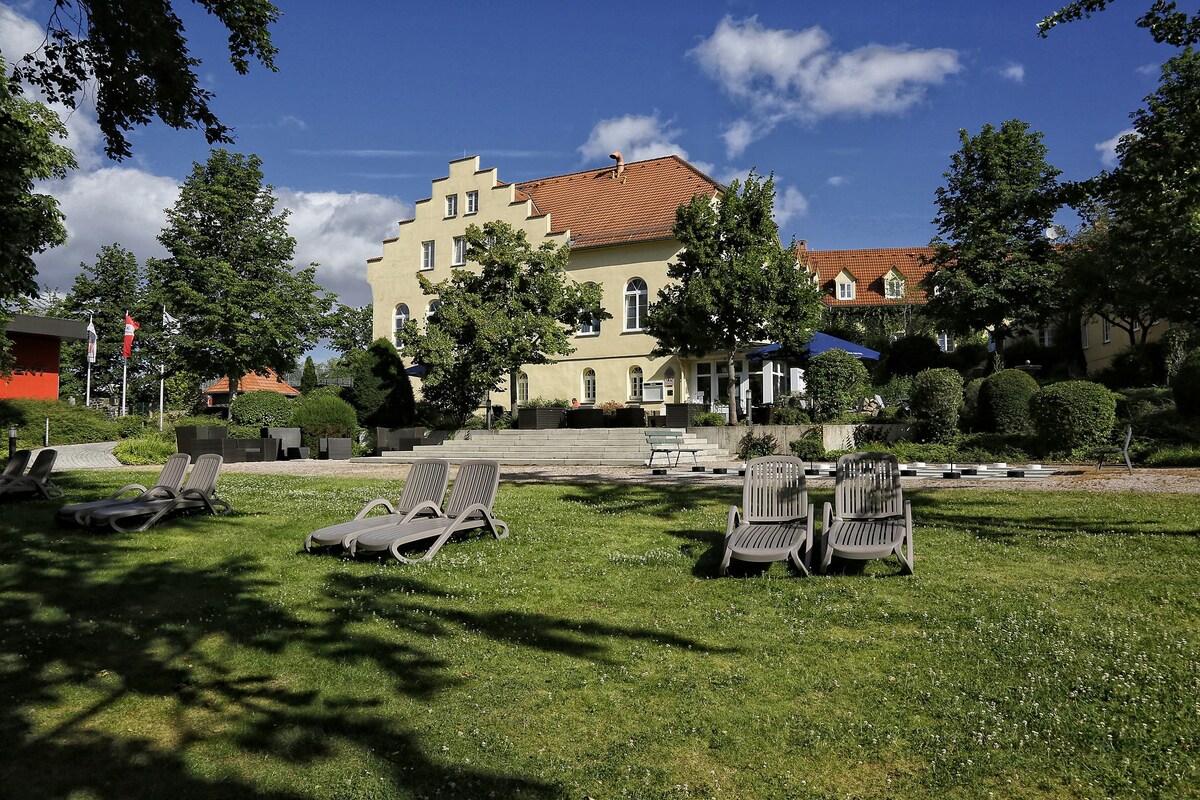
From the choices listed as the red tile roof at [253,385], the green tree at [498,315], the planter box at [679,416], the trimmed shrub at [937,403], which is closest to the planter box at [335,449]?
the green tree at [498,315]

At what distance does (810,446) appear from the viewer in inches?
851

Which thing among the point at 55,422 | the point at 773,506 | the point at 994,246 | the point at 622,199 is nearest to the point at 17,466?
the point at 773,506

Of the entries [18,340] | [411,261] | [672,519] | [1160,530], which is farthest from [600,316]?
[18,340]

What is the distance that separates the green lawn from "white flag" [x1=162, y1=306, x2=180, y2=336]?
24.1m

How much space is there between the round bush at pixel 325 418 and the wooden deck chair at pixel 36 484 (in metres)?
16.2

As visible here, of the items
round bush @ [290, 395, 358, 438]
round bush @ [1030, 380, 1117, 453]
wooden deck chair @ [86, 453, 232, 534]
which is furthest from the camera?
round bush @ [290, 395, 358, 438]

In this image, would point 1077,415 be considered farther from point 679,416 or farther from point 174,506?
point 174,506

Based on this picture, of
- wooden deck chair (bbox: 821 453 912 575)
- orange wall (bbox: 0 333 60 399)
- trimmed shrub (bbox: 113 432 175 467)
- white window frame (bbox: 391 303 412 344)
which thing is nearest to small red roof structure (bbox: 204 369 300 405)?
white window frame (bbox: 391 303 412 344)

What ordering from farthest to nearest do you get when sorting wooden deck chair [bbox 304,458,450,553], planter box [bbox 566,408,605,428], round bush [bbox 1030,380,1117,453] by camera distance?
planter box [bbox 566,408,605,428] → round bush [bbox 1030,380,1117,453] → wooden deck chair [bbox 304,458,450,553]

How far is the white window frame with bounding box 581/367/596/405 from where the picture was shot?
39.1 m

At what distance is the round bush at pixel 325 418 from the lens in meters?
29.3

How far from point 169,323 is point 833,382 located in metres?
25.1

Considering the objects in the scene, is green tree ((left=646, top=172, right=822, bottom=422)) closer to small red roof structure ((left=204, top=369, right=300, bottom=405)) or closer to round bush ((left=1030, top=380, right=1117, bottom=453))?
round bush ((left=1030, top=380, right=1117, bottom=453))

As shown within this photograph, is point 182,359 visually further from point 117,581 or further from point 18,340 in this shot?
point 117,581
